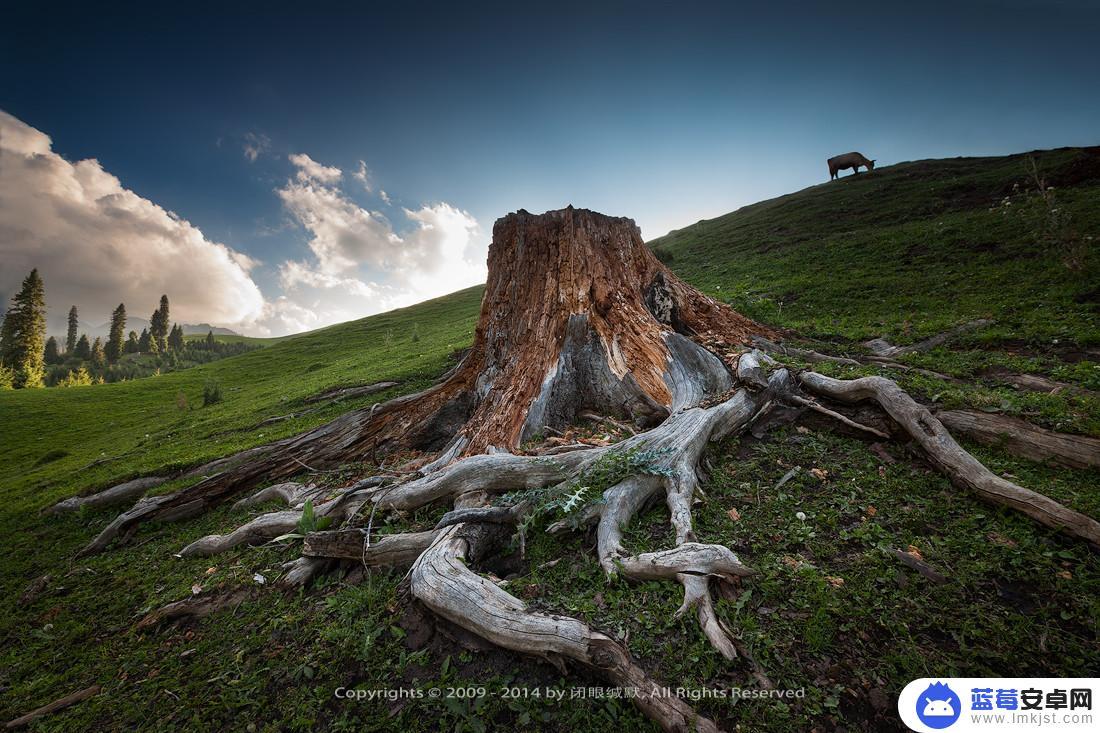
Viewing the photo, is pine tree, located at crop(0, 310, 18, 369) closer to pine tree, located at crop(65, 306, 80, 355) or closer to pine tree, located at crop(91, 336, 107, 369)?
pine tree, located at crop(91, 336, 107, 369)

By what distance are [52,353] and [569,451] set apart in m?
128

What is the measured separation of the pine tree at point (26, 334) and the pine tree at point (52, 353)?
A: 37488 mm

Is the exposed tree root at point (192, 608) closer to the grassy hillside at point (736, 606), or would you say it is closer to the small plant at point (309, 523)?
the grassy hillside at point (736, 606)

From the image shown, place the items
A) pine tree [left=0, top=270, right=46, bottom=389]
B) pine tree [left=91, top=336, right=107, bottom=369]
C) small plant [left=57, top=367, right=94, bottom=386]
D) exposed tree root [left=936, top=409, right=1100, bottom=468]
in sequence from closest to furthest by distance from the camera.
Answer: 1. exposed tree root [left=936, top=409, right=1100, bottom=468]
2. pine tree [left=0, top=270, right=46, bottom=389]
3. small plant [left=57, top=367, right=94, bottom=386]
4. pine tree [left=91, top=336, right=107, bottom=369]

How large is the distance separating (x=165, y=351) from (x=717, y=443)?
353 feet

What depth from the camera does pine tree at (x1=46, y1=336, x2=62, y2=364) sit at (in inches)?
3068

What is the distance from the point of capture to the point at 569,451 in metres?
6.13

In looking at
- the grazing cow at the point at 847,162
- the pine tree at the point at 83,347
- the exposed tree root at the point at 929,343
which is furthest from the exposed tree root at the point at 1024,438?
the pine tree at the point at 83,347

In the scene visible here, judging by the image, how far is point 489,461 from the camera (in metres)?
5.86

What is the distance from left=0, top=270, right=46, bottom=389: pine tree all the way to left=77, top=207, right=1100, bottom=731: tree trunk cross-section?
2641 inches

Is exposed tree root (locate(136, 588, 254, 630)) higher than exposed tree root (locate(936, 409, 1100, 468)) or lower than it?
lower

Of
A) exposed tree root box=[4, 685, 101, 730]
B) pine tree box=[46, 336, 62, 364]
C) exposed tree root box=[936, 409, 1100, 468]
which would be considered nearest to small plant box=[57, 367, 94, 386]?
pine tree box=[46, 336, 62, 364]

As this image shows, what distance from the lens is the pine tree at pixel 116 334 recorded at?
244 ft

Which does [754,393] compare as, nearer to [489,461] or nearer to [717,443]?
[717,443]
